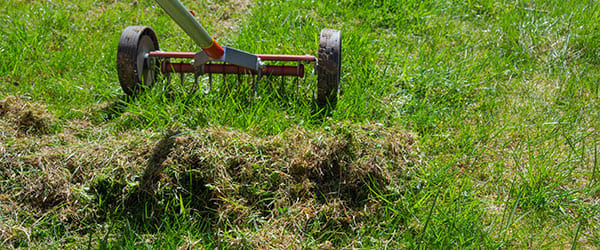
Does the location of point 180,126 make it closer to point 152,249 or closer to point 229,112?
point 229,112

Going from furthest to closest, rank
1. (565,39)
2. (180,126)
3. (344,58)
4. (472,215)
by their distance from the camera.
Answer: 1. (565,39)
2. (344,58)
3. (180,126)
4. (472,215)

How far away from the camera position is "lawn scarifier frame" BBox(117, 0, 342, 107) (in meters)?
3.11

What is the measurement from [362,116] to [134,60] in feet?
4.87

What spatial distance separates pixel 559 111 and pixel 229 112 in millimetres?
2222

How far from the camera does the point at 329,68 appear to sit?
3107mm

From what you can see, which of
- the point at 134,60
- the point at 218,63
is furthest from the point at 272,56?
the point at 134,60

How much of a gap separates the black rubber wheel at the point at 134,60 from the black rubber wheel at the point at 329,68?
3.68 ft

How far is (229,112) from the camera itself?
2.99m

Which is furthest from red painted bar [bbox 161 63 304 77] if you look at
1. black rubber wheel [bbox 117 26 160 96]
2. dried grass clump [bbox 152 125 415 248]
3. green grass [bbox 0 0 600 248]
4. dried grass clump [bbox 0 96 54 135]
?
dried grass clump [bbox 0 96 54 135]

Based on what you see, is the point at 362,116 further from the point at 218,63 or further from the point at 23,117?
the point at 23,117

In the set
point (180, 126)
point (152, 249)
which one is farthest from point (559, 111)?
point (152, 249)

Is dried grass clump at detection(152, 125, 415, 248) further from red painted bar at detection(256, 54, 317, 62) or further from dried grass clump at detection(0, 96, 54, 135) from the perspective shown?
dried grass clump at detection(0, 96, 54, 135)

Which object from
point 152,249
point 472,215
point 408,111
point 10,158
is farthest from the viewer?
point 408,111

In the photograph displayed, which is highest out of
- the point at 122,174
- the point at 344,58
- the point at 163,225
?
the point at 344,58
